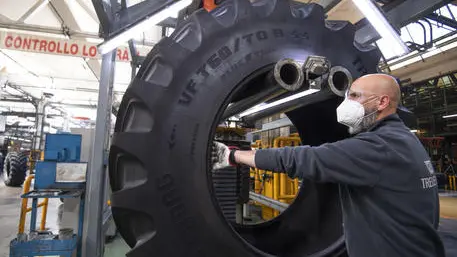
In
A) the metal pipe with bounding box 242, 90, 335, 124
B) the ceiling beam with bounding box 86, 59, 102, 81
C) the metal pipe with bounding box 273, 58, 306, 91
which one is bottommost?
the metal pipe with bounding box 242, 90, 335, 124

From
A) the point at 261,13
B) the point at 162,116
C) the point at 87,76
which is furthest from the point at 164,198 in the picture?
the point at 87,76

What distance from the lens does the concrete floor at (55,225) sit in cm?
258

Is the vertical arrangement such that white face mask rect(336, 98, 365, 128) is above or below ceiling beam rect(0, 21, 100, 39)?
below

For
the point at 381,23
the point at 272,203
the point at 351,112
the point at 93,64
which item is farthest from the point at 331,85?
the point at 93,64

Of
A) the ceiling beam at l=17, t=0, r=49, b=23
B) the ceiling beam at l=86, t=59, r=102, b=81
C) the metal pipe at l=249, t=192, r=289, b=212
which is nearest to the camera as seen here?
the metal pipe at l=249, t=192, r=289, b=212

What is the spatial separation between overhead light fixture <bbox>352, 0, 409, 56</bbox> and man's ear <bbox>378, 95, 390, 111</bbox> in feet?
2.15

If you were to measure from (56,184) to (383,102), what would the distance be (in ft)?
9.29

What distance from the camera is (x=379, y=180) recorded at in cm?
100

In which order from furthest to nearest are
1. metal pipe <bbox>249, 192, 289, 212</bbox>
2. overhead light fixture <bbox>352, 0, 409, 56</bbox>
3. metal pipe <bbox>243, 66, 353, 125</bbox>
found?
1. metal pipe <bbox>249, 192, 289, 212</bbox>
2. overhead light fixture <bbox>352, 0, 409, 56</bbox>
3. metal pipe <bbox>243, 66, 353, 125</bbox>

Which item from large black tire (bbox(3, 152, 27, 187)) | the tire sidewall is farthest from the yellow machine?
large black tire (bbox(3, 152, 27, 187))

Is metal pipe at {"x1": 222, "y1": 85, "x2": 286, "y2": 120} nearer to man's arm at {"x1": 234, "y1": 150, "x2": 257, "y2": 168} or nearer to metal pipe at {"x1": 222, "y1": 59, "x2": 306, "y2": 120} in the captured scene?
metal pipe at {"x1": 222, "y1": 59, "x2": 306, "y2": 120}

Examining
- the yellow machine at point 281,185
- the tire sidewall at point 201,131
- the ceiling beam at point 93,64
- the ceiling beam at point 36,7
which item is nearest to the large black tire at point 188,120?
the tire sidewall at point 201,131

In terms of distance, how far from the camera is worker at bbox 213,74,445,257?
0.97 m

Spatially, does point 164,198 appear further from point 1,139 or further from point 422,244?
point 1,139
